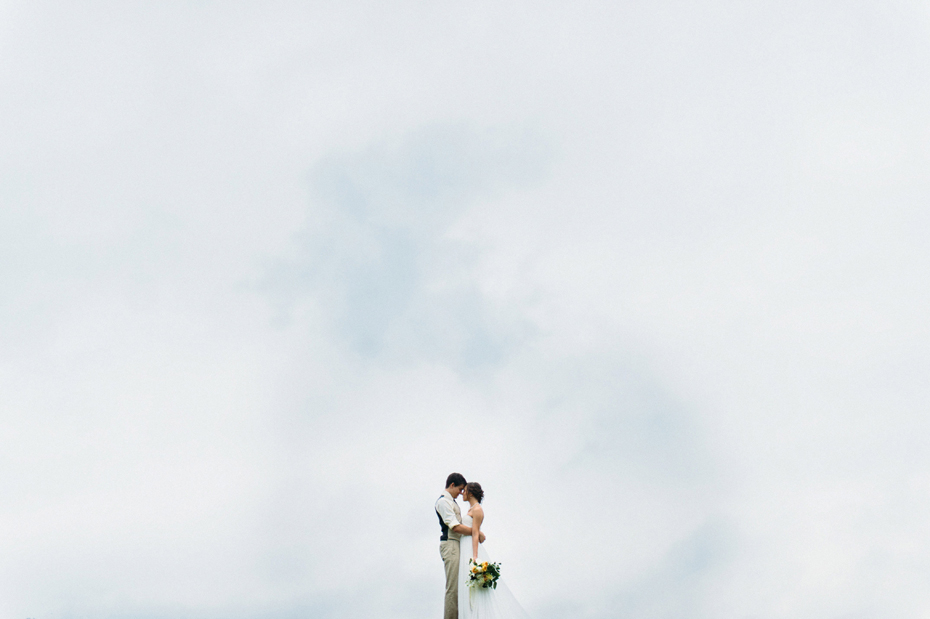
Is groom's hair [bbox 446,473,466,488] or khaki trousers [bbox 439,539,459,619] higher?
groom's hair [bbox 446,473,466,488]

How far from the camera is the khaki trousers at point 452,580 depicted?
19031mm

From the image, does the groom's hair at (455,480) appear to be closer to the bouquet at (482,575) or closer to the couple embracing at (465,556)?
the couple embracing at (465,556)

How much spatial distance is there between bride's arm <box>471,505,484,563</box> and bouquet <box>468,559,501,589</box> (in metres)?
0.20

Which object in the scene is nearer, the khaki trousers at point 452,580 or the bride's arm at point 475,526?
the bride's arm at point 475,526

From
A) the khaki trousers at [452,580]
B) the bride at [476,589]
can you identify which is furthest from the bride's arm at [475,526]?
the khaki trousers at [452,580]

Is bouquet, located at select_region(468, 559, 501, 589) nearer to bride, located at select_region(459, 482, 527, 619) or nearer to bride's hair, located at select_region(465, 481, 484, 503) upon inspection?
bride, located at select_region(459, 482, 527, 619)

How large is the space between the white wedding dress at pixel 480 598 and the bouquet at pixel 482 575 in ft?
0.50

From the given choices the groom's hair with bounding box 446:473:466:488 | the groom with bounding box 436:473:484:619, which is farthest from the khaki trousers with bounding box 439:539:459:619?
the groom's hair with bounding box 446:473:466:488

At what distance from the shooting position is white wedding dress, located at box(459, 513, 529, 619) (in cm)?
1880

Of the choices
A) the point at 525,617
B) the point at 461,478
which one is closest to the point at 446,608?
the point at 525,617

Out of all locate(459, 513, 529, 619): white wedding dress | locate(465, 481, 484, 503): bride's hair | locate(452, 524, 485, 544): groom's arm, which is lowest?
locate(459, 513, 529, 619): white wedding dress

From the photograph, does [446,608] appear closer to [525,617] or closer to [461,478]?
[525,617]

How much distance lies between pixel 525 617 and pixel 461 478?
13.7 ft

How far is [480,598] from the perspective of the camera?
18.8 metres
